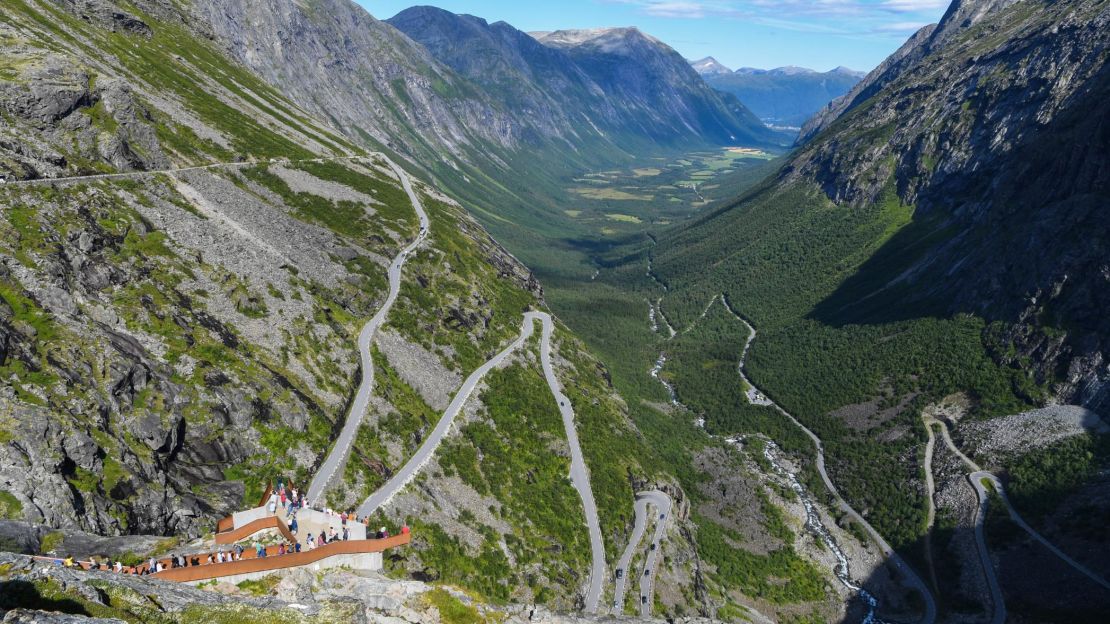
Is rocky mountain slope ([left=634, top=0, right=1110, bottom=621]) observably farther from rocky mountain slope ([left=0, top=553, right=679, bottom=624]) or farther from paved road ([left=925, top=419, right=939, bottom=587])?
rocky mountain slope ([left=0, top=553, right=679, bottom=624])

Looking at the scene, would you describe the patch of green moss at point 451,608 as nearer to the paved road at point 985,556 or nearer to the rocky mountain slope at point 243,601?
the rocky mountain slope at point 243,601

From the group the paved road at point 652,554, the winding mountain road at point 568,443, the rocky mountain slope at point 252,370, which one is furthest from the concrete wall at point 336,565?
the paved road at point 652,554

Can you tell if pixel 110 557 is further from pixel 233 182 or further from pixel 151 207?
pixel 233 182

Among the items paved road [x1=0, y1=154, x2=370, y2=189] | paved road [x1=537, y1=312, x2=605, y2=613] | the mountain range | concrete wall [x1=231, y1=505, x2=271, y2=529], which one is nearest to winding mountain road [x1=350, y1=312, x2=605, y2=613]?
paved road [x1=537, y1=312, x2=605, y2=613]

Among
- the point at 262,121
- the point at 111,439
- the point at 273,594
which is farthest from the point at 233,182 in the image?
the point at 273,594

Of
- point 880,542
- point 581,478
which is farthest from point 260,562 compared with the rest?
point 880,542
